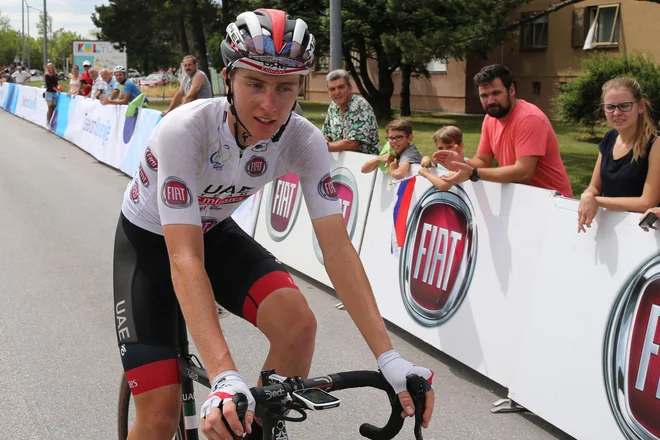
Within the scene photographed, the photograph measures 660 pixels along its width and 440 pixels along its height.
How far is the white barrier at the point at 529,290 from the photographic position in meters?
4.02

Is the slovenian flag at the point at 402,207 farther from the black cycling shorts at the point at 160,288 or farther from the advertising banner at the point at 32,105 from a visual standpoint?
the advertising banner at the point at 32,105

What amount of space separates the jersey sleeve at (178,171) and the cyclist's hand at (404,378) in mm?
803

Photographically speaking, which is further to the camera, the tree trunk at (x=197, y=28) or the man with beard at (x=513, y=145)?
the tree trunk at (x=197, y=28)

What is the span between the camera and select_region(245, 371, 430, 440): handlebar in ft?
6.87

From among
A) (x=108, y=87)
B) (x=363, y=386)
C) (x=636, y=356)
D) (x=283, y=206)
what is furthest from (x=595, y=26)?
(x=363, y=386)

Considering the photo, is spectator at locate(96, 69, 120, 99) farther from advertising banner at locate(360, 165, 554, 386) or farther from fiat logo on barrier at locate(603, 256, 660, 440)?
fiat logo on barrier at locate(603, 256, 660, 440)

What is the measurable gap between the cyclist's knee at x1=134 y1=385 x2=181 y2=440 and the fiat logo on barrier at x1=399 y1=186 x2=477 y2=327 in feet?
10.0

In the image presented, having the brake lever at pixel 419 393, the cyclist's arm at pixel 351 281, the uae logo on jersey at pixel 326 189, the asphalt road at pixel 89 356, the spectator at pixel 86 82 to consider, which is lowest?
the asphalt road at pixel 89 356

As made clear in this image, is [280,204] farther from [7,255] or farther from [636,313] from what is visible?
[636,313]


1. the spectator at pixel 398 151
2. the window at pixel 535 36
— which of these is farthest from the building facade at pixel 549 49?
the spectator at pixel 398 151

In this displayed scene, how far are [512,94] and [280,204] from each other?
323 centimetres

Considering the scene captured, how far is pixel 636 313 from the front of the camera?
4004 millimetres

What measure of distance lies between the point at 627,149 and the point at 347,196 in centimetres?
300

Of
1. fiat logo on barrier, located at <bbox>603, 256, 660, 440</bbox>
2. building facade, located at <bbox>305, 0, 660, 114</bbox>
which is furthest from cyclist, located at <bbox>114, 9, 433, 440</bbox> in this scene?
building facade, located at <bbox>305, 0, 660, 114</bbox>
